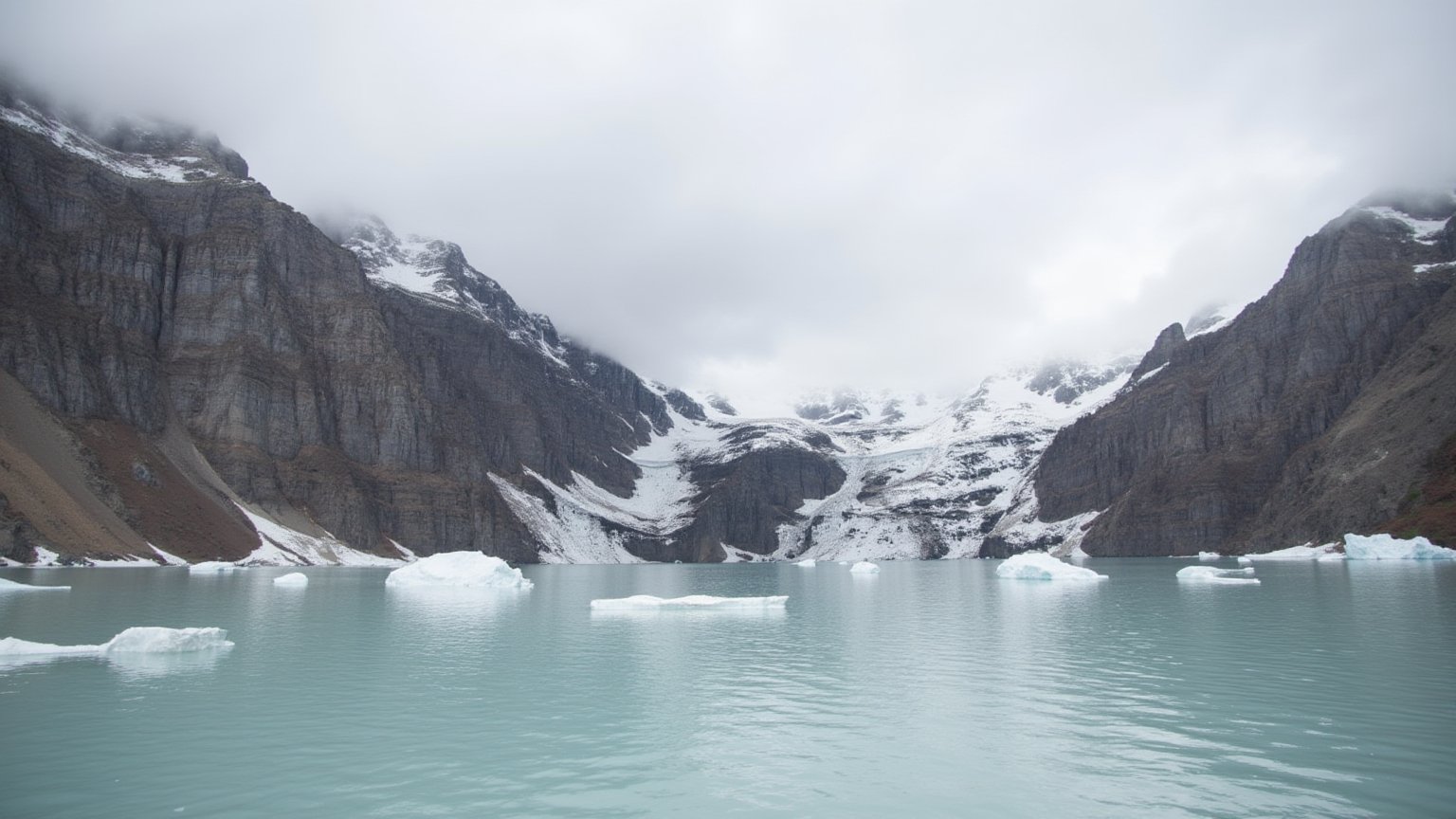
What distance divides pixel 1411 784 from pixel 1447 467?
139793 mm

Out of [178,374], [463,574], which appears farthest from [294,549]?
[463,574]

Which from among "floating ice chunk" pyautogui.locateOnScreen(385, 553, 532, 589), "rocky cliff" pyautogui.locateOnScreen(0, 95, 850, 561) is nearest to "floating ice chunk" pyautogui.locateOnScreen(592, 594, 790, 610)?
"floating ice chunk" pyautogui.locateOnScreen(385, 553, 532, 589)

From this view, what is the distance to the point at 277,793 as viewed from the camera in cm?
1647

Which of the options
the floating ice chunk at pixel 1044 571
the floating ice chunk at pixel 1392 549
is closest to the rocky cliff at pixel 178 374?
the floating ice chunk at pixel 1044 571

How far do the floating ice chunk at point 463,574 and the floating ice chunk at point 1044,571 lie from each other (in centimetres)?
5724

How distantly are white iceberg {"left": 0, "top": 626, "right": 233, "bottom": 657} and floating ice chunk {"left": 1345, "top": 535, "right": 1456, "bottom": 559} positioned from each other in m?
129

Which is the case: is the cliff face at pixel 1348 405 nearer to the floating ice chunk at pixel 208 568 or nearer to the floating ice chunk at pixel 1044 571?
the floating ice chunk at pixel 1044 571

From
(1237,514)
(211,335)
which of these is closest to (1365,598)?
(1237,514)

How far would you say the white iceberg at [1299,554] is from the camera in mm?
133875

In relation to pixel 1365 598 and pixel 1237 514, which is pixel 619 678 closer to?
pixel 1365 598

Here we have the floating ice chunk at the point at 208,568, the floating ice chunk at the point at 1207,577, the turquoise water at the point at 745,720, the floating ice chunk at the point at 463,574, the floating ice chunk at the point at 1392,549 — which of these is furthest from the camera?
the floating ice chunk at the point at 208,568

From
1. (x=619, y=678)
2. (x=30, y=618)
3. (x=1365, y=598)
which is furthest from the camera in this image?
(x=1365, y=598)

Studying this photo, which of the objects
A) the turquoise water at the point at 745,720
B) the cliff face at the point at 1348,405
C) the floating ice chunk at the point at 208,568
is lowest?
the turquoise water at the point at 745,720

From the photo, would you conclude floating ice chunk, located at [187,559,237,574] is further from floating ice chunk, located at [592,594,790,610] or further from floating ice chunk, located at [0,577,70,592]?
floating ice chunk, located at [592,594,790,610]
